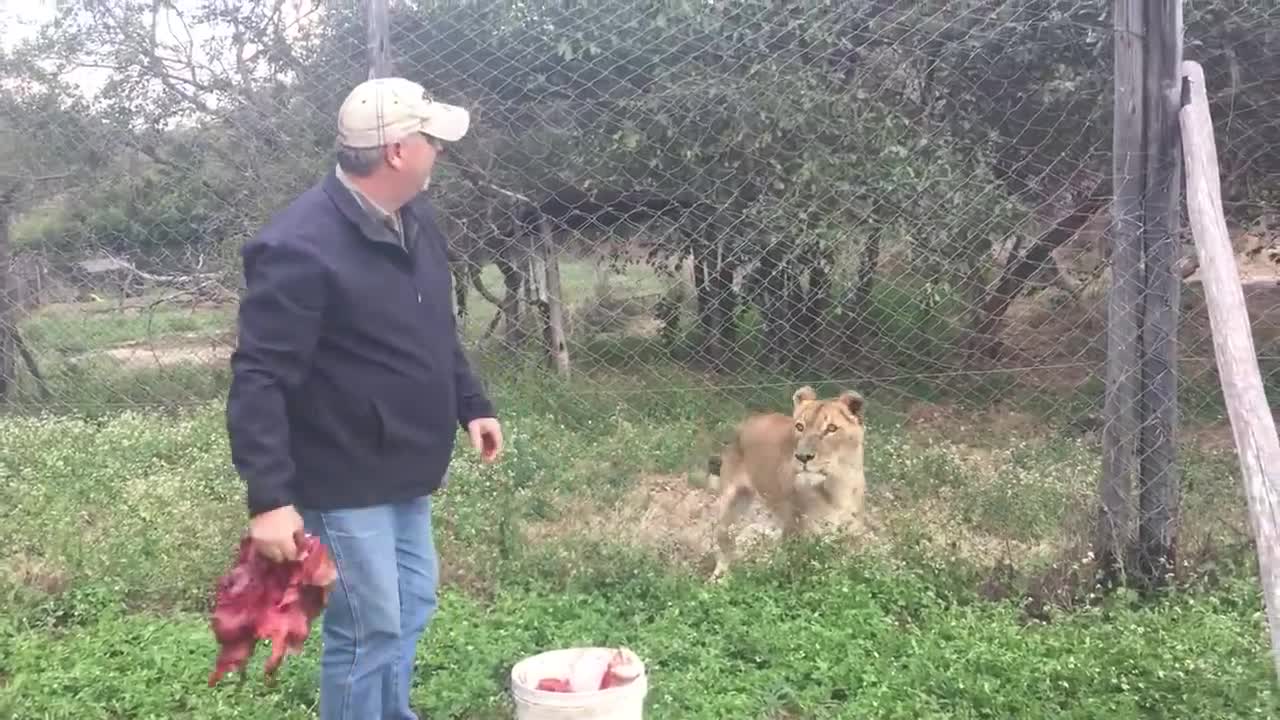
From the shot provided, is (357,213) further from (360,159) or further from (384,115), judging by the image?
(384,115)

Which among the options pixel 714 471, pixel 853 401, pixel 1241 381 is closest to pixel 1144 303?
pixel 853 401

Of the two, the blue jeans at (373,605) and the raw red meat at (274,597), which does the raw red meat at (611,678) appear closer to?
the blue jeans at (373,605)

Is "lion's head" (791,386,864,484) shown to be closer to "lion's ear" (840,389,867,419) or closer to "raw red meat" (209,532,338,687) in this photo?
"lion's ear" (840,389,867,419)

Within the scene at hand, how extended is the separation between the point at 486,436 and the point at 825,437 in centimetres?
219

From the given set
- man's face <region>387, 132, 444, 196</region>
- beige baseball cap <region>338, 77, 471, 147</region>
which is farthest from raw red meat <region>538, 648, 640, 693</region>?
beige baseball cap <region>338, 77, 471, 147</region>

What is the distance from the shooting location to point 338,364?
2.74m

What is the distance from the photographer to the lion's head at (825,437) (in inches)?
199

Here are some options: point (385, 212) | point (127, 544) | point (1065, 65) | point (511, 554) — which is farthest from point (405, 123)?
point (1065, 65)

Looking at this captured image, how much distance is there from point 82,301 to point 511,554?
395 cm

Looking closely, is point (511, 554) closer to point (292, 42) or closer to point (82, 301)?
point (292, 42)

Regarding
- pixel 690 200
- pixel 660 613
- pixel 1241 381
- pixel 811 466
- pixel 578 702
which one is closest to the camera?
pixel 1241 381

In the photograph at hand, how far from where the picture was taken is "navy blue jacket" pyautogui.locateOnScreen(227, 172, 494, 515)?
2564mm

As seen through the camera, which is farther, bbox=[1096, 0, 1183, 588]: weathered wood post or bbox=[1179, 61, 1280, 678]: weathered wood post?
bbox=[1096, 0, 1183, 588]: weathered wood post

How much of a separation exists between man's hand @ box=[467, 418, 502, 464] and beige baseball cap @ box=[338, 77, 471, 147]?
86 cm
